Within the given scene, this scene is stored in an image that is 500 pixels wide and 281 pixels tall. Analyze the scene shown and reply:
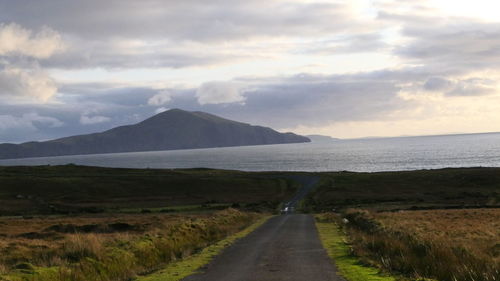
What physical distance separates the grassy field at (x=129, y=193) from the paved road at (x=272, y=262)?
48.6 meters

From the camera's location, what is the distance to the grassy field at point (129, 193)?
80.9 meters

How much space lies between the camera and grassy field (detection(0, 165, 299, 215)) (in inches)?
3187

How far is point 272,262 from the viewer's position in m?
19.2

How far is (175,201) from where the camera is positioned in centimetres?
8794

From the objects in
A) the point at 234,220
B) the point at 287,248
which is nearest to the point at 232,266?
the point at 287,248

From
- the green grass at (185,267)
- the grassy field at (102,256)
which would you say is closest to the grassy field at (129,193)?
the grassy field at (102,256)

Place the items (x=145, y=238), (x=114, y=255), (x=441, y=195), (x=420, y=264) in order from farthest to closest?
1. (x=441, y=195)
2. (x=145, y=238)
3. (x=114, y=255)
4. (x=420, y=264)

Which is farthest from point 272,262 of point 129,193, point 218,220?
point 129,193

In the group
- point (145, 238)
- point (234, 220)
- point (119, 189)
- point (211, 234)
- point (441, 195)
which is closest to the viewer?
point (145, 238)

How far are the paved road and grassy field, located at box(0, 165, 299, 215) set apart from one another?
48.6 meters

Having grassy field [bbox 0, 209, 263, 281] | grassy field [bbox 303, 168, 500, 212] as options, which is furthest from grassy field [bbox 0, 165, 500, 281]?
grassy field [bbox 303, 168, 500, 212]

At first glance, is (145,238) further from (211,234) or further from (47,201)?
(47,201)

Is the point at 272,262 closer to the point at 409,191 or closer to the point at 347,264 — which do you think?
the point at 347,264

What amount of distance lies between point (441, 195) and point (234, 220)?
53764 mm
